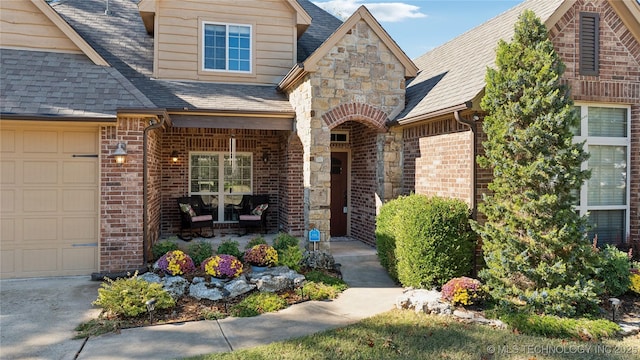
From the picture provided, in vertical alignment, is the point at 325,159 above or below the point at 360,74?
below

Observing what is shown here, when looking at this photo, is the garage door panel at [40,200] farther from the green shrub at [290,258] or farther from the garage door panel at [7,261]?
the green shrub at [290,258]

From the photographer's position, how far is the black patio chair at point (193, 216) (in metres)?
10.3

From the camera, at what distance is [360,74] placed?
915 centimetres

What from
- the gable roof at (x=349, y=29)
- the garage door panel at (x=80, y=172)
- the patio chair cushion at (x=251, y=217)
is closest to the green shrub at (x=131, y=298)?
the garage door panel at (x=80, y=172)

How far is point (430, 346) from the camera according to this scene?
4.97 m

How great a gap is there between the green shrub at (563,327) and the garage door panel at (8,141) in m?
8.37

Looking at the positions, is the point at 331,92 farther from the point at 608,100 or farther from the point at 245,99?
the point at 608,100

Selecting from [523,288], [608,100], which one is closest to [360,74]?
[608,100]

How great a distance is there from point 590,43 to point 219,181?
8691 millimetres

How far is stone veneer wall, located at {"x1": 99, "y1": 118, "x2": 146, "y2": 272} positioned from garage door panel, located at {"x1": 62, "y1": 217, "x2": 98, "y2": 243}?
0.28 metres

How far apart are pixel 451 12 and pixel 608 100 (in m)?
4.84

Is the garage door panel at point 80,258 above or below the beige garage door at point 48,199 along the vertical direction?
below

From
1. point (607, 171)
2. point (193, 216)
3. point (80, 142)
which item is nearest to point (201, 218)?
point (193, 216)

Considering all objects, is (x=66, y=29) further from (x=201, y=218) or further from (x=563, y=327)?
(x=563, y=327)
